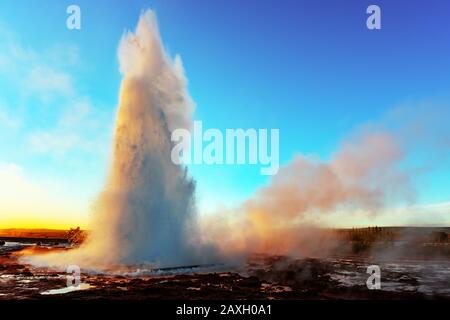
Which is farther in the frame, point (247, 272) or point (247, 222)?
point (247, 222)

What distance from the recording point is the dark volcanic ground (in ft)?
54.2

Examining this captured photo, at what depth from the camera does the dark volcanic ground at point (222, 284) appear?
54.2ft

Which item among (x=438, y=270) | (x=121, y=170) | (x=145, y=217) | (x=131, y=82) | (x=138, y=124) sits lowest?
(x=438, y=270)

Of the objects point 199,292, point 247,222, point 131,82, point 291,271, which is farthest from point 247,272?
point 247,222

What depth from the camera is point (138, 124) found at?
108ft

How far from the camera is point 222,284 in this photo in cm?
1956

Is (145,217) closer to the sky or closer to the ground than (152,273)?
closer to the sky

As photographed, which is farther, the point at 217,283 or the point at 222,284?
the point at 217,283

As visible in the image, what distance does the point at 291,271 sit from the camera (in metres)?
25.1

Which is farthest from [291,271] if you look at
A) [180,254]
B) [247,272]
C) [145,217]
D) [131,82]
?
[131,82]

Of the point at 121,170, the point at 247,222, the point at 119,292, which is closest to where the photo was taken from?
the point at 119,292

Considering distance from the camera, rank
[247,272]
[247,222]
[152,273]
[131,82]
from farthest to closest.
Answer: [247,222], [131,82], [247,272], [152,273]

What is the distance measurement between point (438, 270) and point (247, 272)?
1474 cm
